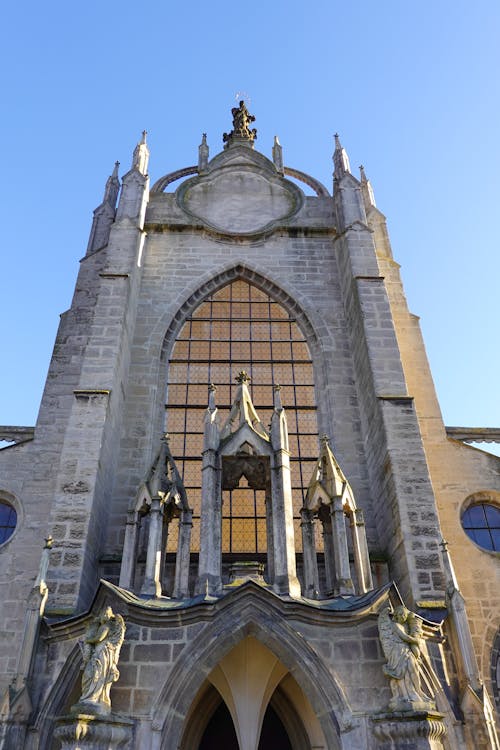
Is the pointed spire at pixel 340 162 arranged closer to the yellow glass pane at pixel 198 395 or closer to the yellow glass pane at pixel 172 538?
the yellow glass pane at pixel 198 395

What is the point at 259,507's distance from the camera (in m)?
11.1

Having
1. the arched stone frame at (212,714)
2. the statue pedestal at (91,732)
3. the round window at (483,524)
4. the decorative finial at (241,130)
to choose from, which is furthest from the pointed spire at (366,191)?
the statue pedestal at (91,732)

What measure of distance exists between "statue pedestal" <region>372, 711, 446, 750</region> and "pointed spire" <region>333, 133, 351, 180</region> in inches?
505

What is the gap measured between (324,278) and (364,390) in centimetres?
367

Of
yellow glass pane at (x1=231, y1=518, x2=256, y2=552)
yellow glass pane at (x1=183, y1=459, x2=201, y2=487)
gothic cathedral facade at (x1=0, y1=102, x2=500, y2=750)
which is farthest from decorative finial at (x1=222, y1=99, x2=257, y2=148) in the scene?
yellow glass pane at (x1=231, y1=518, x2=256, y2=552)

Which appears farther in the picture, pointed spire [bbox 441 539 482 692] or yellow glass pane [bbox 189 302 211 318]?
yellow glass pane [bbox 189 302 211 318]

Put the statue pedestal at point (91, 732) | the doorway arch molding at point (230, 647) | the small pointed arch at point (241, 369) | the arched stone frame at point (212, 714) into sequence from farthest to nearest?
the small pointed arch at point (241, 369) → the arched stone frame at point (212, 714) → the doorway arch molding at point (230, 647) → the statue pedestal at point (91, 732)

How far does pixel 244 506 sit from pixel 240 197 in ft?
29.6

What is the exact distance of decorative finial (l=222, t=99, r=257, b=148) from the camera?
1989 centimetres

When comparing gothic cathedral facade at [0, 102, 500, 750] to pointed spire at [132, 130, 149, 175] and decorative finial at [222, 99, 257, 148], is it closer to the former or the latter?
pointed spire at [132, 130, 149, 175]

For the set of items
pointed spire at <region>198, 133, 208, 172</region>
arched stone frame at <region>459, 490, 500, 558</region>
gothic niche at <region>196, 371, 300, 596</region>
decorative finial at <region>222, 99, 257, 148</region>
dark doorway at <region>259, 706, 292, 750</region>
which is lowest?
dark doorway at <region>259, 706, 292, 750</region>

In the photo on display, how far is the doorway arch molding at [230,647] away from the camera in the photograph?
694cm

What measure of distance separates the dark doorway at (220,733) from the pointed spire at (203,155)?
13887 millimetres

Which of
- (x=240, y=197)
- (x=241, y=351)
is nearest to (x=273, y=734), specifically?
(x=241, y=351)
